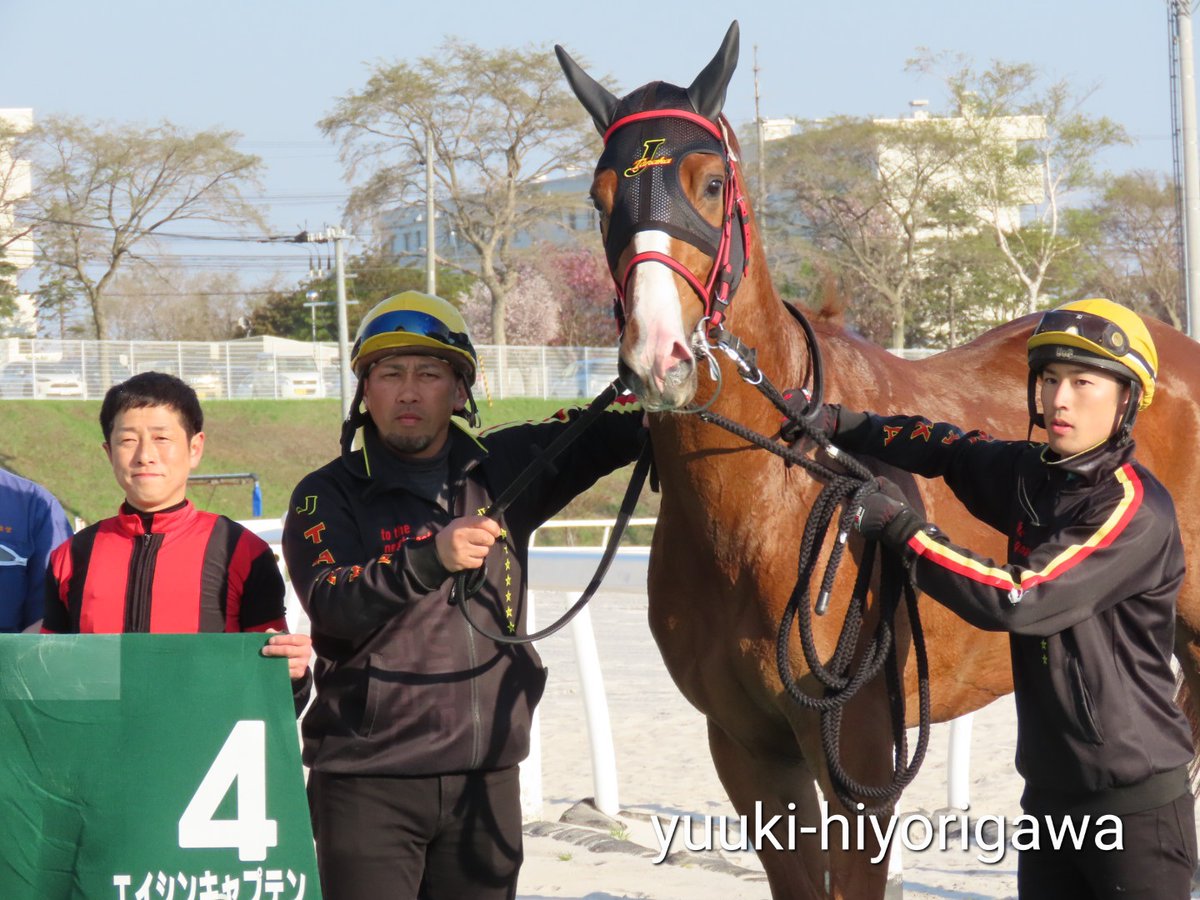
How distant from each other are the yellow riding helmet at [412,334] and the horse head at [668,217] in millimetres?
391

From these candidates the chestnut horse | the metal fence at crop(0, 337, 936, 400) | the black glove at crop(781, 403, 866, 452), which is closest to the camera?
the chestnut horse

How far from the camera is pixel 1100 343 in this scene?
8.73 ft

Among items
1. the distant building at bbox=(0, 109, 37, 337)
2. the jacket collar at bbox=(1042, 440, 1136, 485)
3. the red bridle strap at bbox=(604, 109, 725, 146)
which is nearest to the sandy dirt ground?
the jacket collar at bbox=(1042, 440, 1136, 485)

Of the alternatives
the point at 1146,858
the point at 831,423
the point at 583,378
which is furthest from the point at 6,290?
the point at 1146,858

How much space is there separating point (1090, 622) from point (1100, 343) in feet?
1.78

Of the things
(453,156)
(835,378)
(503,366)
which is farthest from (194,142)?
(835,378)

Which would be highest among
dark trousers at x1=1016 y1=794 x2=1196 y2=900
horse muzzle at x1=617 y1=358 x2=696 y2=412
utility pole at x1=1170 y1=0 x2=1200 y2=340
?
utility pole at x1=1170 y1=0 x2=1200 y2=340

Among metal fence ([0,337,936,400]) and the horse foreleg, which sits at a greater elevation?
metal fence ([0,337,936,400])

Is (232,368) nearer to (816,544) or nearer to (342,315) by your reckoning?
(342,315)

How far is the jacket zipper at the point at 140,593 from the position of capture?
9.40ft

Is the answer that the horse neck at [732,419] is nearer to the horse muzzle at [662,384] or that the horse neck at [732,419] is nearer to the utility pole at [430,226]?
the horse muzzle at [662,384]

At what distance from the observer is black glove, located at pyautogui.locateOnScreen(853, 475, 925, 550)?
2.71 m

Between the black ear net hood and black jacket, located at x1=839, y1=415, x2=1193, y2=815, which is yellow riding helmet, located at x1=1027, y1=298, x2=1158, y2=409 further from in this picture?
the black ear net hood

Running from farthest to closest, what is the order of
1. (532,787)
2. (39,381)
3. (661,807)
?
(39,381) → (661,807) → (532,787)
